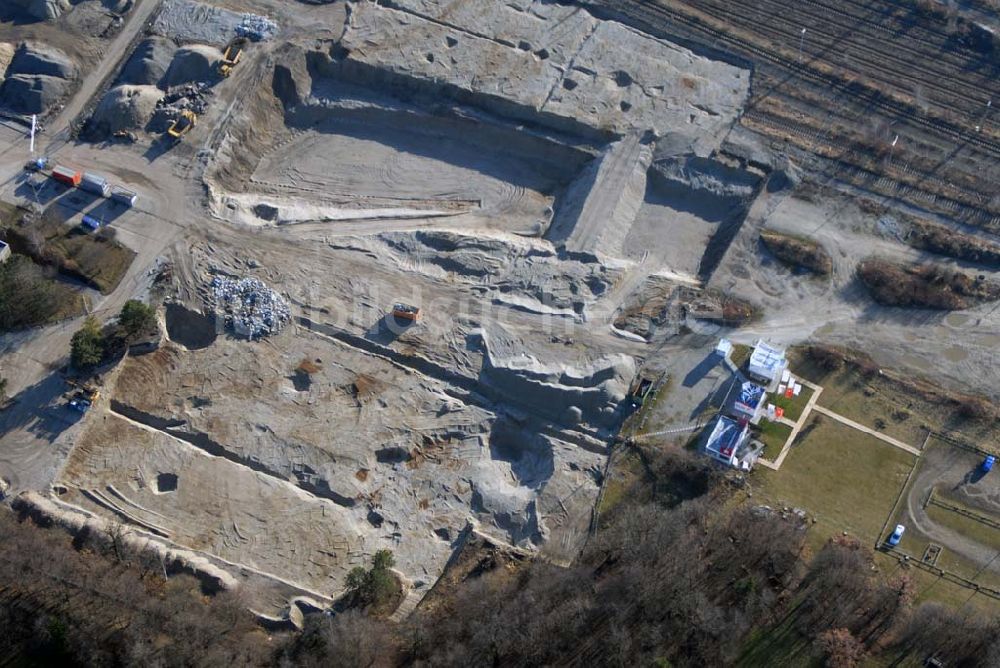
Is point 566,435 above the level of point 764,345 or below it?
below

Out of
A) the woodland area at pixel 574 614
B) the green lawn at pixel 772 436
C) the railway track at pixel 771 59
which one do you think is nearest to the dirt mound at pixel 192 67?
the railway track at pixel 771 59

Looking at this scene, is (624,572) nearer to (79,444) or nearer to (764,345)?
(764,345)

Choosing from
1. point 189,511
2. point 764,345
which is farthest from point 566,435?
point 189,511

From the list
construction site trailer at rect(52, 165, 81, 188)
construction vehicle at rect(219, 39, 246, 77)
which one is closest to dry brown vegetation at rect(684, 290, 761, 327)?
construction vehicle at rect(219, 39, 246, 77)

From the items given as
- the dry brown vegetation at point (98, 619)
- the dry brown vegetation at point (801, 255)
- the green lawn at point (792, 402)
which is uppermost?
the dry brown vegetation at point (801, 255)

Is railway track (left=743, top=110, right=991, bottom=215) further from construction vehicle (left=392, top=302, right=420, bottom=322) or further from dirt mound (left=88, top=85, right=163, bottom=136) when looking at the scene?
dirt mound (left=88, top=85, right=163, bottom=136)

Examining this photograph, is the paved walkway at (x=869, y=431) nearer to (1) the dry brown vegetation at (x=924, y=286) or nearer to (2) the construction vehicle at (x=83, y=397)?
(1) the dry brown vegetation at (x=924, y=286)

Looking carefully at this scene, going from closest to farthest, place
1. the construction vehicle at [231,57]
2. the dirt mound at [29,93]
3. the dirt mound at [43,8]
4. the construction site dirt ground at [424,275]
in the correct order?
1. the construction site dirt ground at [424,275]
2. the dirt mound at [29,93]
3. the construction vehicle at [231,57]
4. the dirt mound at [43,8]
